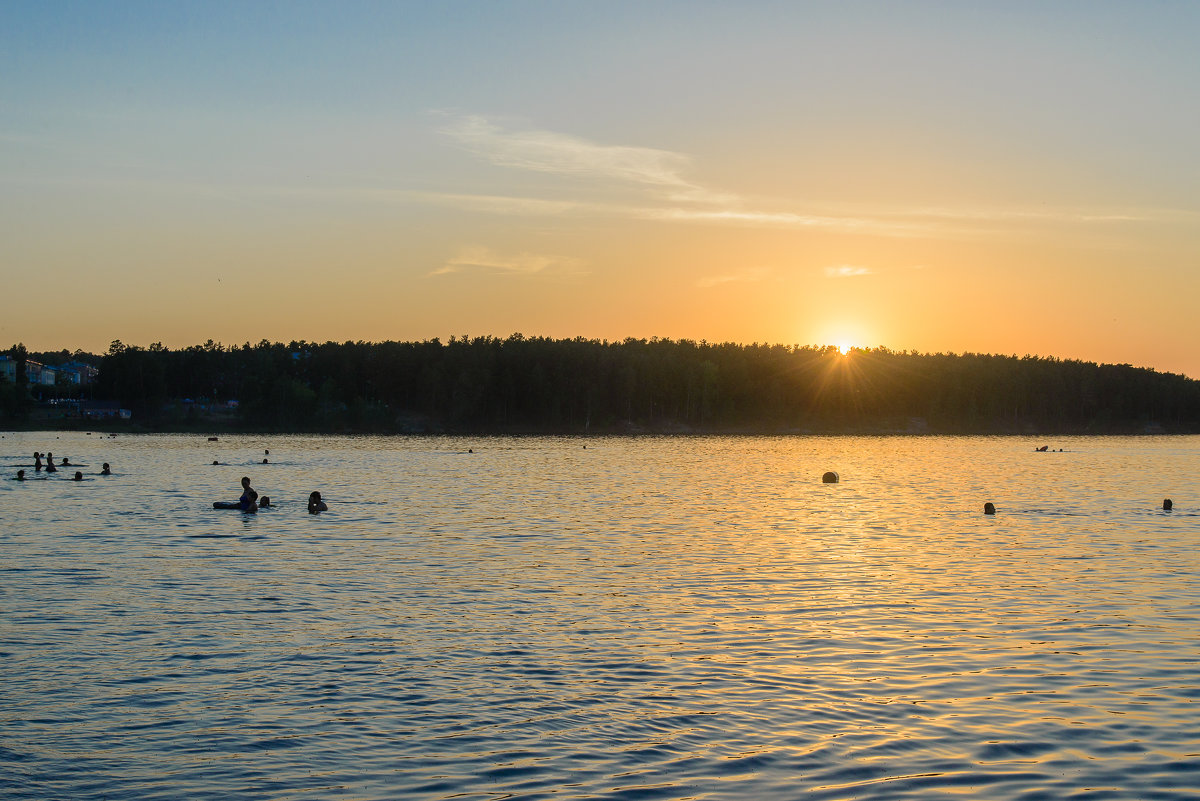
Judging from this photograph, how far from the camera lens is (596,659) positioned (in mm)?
17125

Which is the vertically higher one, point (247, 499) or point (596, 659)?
point (247, 499)

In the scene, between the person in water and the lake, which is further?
the person in water

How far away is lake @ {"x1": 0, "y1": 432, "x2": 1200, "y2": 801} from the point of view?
11.9 m

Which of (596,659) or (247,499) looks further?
(247,499)

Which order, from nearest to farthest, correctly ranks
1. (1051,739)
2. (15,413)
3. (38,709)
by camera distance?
1. (1051,739)
2. (38,709)
3. (15,413)

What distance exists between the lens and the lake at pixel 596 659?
11.9 m

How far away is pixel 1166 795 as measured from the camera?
36.7 ft

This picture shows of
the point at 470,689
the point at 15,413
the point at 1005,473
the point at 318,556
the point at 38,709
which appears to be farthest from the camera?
the point at 15,413

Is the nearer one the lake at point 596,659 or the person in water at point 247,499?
the lake at point 596,659

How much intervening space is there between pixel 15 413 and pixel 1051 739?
18801 cm

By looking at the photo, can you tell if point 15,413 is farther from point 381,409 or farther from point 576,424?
point 576,424

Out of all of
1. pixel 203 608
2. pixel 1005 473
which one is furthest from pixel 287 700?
pixel 1005 473

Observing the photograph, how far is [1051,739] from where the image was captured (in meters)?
13.1

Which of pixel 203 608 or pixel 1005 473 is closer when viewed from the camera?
pixel 203 608
